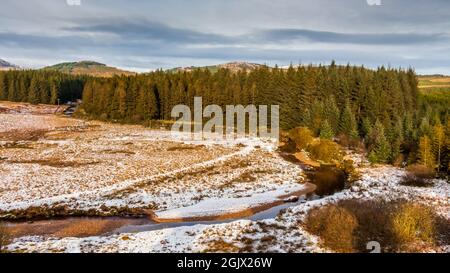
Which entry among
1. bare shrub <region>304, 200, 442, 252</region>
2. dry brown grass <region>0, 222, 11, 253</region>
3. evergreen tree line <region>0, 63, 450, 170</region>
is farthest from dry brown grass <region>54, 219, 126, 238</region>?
evergreen tree line <region>0, 63, 450, 170</region>

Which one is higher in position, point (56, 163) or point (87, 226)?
point (56, 163)

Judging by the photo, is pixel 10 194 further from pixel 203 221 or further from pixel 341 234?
pixel 341 234

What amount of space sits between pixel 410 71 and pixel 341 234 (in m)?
94.0

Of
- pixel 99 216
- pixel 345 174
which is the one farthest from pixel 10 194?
→ pixel 345 174

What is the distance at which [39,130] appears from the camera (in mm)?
73875

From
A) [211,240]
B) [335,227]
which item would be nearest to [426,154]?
[335,227]

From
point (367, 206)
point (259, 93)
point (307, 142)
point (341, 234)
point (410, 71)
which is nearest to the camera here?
point (341, 234)

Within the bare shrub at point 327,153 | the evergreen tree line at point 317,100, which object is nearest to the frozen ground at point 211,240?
the bare shrub at point 327,153

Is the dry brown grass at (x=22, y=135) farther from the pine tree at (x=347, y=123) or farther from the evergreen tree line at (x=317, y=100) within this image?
the pine tree at (x=347, y=123)

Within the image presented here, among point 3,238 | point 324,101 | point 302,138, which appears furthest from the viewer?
point 324,101

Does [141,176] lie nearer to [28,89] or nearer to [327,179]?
[327,179]
